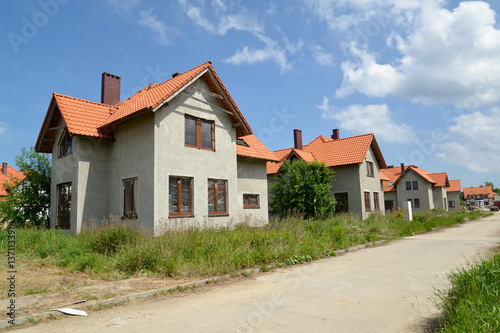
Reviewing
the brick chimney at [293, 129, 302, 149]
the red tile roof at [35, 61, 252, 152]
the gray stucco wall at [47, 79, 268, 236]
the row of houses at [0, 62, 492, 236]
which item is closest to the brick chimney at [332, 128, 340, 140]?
the brick chimney at [293, 129, 302, 149]

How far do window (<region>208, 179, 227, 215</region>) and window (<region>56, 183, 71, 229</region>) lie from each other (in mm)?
6771

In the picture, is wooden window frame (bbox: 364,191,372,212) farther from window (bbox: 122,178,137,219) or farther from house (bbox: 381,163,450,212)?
window (bbox: 122,178,137,219)

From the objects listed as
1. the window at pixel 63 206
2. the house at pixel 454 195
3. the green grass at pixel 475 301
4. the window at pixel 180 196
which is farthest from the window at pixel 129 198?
the house at pixel 454 195

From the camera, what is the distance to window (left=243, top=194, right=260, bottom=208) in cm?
2022

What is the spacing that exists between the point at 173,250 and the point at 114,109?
35.3 feet

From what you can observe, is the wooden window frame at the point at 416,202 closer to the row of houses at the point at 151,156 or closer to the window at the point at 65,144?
the row of houses at the point at 151,156

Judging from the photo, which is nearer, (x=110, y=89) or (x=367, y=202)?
(x=110, y=89)

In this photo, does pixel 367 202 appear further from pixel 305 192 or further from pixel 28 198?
pixel 28 198

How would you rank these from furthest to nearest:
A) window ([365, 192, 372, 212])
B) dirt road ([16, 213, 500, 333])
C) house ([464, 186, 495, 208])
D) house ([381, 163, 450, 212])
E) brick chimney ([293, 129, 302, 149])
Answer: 1. house ([464, 186, 495, 208])
2. house ([381, 163, 450, 212])
3. brick chimney ([293, 129, 302, 149])
4. window ([365, 192, 372, 212])
5. dirt road ([16, 213, 500, 333])

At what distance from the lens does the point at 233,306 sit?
247 inches

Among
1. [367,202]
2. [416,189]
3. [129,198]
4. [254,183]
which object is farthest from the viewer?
[416,189]

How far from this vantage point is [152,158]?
45.4 feet

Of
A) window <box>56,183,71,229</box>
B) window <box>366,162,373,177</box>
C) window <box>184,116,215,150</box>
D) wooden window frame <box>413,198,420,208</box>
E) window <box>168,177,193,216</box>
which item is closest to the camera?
window <box>168,177,193,216</box>

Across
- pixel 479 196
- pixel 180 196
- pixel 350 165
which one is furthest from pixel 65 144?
pixel 479 196
